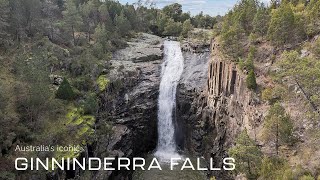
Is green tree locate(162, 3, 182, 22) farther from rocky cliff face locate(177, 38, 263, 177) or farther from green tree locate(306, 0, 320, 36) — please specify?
green tree locate(306, 0, 320, 36)

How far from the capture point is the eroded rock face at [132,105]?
41.8 meters

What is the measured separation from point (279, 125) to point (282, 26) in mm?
15908

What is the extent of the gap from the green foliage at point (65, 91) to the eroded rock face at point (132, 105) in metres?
4.84

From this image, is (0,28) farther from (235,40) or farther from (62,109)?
(235,40)

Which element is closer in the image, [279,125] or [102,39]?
[279,125]

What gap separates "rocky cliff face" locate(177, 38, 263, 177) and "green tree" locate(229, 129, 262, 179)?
6.17m

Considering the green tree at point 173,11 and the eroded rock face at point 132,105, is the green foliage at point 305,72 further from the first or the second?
the green tree at point 173,11

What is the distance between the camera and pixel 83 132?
35188 millimetres

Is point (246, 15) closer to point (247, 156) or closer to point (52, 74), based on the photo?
point (247, 156)

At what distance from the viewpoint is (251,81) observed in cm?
3388

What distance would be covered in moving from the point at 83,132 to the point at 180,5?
6922 centimetres

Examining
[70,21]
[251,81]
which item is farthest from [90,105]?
[70,21]

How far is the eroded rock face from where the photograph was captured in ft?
137

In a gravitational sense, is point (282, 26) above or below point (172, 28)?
below
